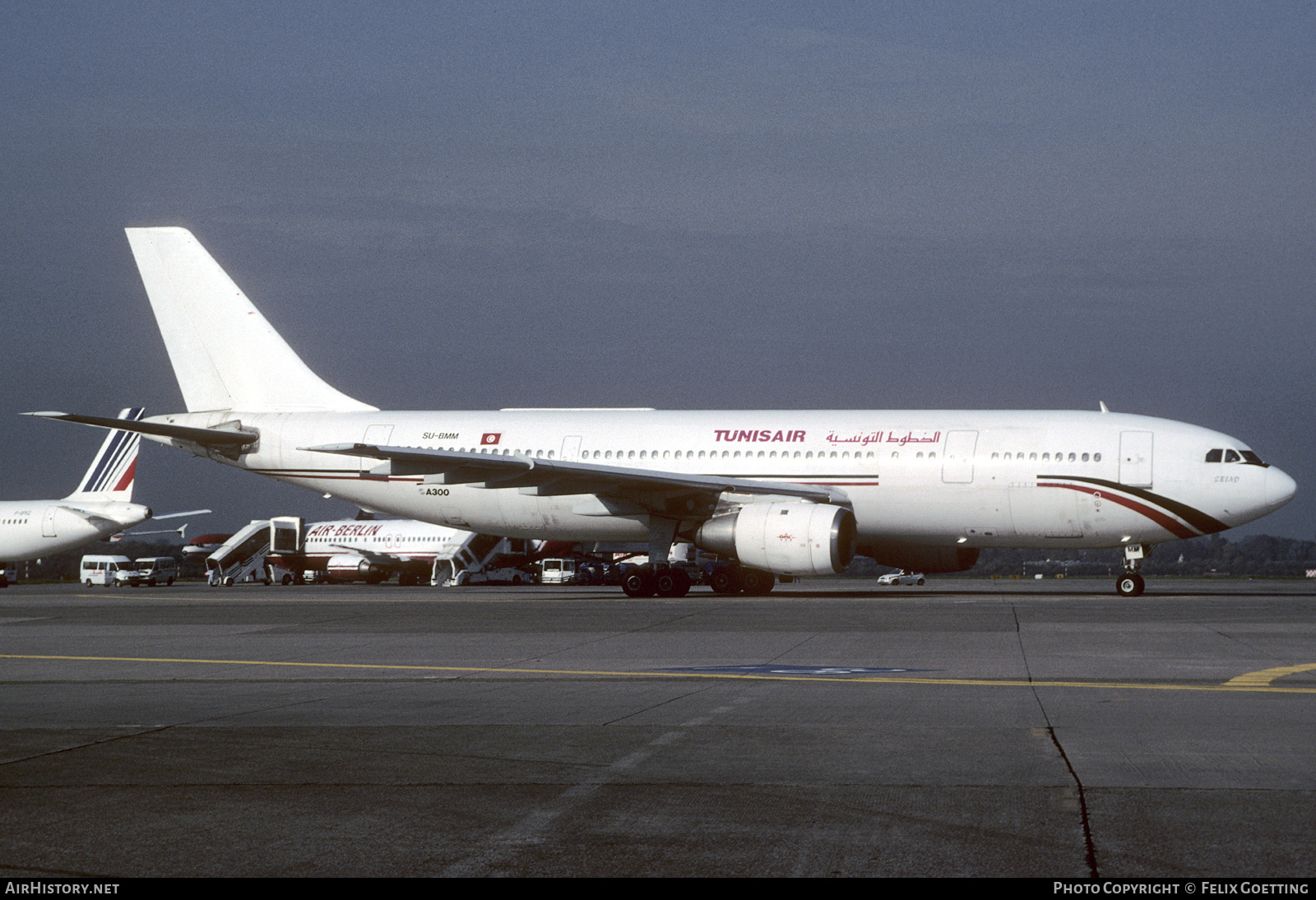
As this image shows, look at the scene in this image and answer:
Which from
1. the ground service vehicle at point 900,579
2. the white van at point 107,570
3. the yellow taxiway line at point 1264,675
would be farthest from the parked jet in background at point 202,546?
the yellow taxiway line at point 1264,675

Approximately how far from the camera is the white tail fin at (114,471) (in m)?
54.7

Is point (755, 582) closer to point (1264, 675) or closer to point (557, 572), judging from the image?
point (1264, 675)

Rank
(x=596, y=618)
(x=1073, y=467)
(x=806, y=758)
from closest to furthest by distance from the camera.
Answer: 1. (x=806, y=758)
2. (x=596, y=618)
3. (x=1073, y=467)

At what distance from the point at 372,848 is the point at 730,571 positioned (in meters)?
27.5

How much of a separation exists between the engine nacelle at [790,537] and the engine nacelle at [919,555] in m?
2.77

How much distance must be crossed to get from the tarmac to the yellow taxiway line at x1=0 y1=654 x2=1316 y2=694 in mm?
74

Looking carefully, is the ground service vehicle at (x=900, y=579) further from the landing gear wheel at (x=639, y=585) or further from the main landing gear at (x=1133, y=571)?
the landing gear wheel at (x=639, y=585)

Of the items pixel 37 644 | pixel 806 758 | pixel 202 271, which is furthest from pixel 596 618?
pixel 202 271

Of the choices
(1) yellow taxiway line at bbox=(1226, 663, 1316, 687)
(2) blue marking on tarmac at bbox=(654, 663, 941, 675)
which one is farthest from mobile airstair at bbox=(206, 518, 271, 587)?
(1) yellow taxiway line at bbox=(1226, 663, 1316, 687)

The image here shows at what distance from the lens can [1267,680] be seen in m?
11.8

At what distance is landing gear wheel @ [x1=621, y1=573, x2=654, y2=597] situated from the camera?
103ft
